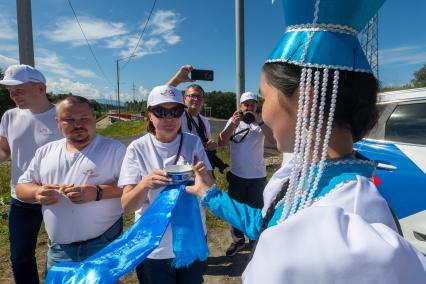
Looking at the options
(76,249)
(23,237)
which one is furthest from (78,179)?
(23,237)

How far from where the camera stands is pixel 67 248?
200cm

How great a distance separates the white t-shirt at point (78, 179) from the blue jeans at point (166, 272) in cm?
42

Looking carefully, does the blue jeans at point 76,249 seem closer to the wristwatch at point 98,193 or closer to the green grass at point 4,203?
the wristwatch at point 98,193

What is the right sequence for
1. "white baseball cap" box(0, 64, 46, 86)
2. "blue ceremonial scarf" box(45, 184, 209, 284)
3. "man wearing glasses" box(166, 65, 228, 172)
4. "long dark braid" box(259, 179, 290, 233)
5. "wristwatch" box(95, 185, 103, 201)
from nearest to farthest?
"long dark braid" box(259, 179, 290, 233) < "blue ceremonial scarf" box(45, 184, 209, 284) < "wristwatch" box(95, 185, 103, 201) < "white baseball cap" box(0, 64, 46, 86) < "man wearing glasses" box(166, 65, 228, 172)

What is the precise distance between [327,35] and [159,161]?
1.36 metres

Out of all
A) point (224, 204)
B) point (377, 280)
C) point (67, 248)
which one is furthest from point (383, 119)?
point (67, 248)

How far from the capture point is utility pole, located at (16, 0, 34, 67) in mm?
3805

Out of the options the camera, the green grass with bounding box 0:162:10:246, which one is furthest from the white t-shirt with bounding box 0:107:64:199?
the camera

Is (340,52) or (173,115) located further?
(173,115)

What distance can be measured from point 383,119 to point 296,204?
2.51 metres

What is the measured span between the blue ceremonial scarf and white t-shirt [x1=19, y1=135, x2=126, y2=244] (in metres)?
0.43

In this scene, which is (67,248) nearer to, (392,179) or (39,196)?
(39,196)

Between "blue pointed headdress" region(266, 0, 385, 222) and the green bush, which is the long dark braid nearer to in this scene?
"blue pointed headdress" region(266, 0, 385, 222)

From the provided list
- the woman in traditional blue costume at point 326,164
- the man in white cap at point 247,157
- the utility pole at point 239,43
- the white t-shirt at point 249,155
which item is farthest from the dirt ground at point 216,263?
the utility pole at point 239,43
